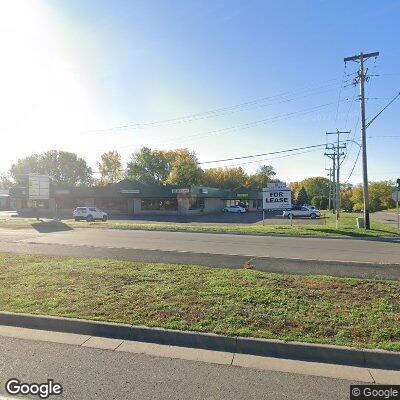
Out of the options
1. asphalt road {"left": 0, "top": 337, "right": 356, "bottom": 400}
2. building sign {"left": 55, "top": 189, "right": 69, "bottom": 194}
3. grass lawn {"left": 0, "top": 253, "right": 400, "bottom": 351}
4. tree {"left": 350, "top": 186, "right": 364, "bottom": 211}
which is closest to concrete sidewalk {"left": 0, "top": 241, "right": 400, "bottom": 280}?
grass lawn {"left": 0, "top": 253, "right": 400, "bottom": 351}

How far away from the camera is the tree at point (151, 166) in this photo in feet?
285

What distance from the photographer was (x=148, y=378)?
3.77m

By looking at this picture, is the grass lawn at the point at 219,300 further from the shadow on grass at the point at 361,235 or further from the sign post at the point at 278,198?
the sign post at the point at 278,198

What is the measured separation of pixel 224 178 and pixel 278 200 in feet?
203

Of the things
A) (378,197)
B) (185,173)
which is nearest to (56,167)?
(185,173)

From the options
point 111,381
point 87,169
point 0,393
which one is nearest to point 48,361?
point 0,393

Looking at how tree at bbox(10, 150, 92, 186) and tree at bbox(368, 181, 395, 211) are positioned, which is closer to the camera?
tree at bbox(368, 181, 395, 211)

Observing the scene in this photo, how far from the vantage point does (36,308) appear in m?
5.75

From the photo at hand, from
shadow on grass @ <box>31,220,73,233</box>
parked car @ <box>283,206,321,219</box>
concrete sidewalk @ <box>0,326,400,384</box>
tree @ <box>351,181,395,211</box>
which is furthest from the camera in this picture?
tree @ <box>351,181,395,211</box>

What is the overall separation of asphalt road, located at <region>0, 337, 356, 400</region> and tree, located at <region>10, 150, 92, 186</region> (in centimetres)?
9814

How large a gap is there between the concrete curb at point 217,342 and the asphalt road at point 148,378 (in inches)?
19.4

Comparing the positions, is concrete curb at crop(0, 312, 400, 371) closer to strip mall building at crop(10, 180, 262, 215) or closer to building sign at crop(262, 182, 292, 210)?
building sign at crop(262, 182, 292, 210)

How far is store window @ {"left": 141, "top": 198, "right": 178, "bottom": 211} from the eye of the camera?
45.3 m

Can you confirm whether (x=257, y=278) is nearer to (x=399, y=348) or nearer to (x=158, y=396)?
(x=399, y=348)
